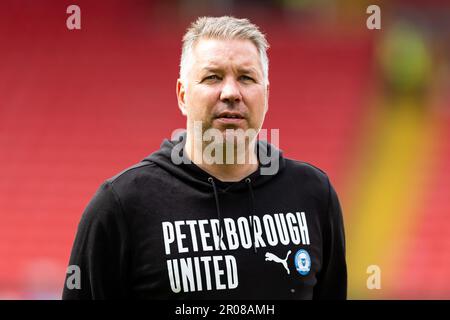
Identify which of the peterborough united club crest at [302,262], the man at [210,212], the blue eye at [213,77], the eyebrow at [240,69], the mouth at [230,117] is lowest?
the peterborough united club crest at [302,262]

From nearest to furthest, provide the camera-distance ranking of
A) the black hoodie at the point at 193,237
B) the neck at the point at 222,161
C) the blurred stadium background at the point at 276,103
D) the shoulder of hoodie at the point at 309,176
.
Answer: the black hoodie at the point at 193,237 < the neck at the point at 222,161 < the shoulder of hoodie at the point at 309,176 < the blurred stadium background at the point at 276,103

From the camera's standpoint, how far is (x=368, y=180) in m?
7.26

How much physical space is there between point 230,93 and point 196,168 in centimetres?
26

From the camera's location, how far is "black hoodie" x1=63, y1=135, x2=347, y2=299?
204 cm

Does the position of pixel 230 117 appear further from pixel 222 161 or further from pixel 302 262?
pixel 302 262

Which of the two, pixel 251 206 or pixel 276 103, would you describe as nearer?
pixel 251 206

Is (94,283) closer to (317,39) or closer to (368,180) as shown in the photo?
(368,180)

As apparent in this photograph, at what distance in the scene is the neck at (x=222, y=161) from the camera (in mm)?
2143

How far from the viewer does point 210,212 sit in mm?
2131

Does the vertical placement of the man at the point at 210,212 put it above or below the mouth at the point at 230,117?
below

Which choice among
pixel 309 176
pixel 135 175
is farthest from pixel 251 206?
pixel 135 175

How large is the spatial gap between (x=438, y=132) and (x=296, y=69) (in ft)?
5.41

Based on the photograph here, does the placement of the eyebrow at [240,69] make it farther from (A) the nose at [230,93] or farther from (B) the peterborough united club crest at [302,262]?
(B) the peterborough united club crest at [302,262]

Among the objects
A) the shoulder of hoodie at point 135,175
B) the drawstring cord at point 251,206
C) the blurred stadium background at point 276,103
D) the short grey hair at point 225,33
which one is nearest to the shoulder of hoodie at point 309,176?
the drawstring cord at point 251,206
